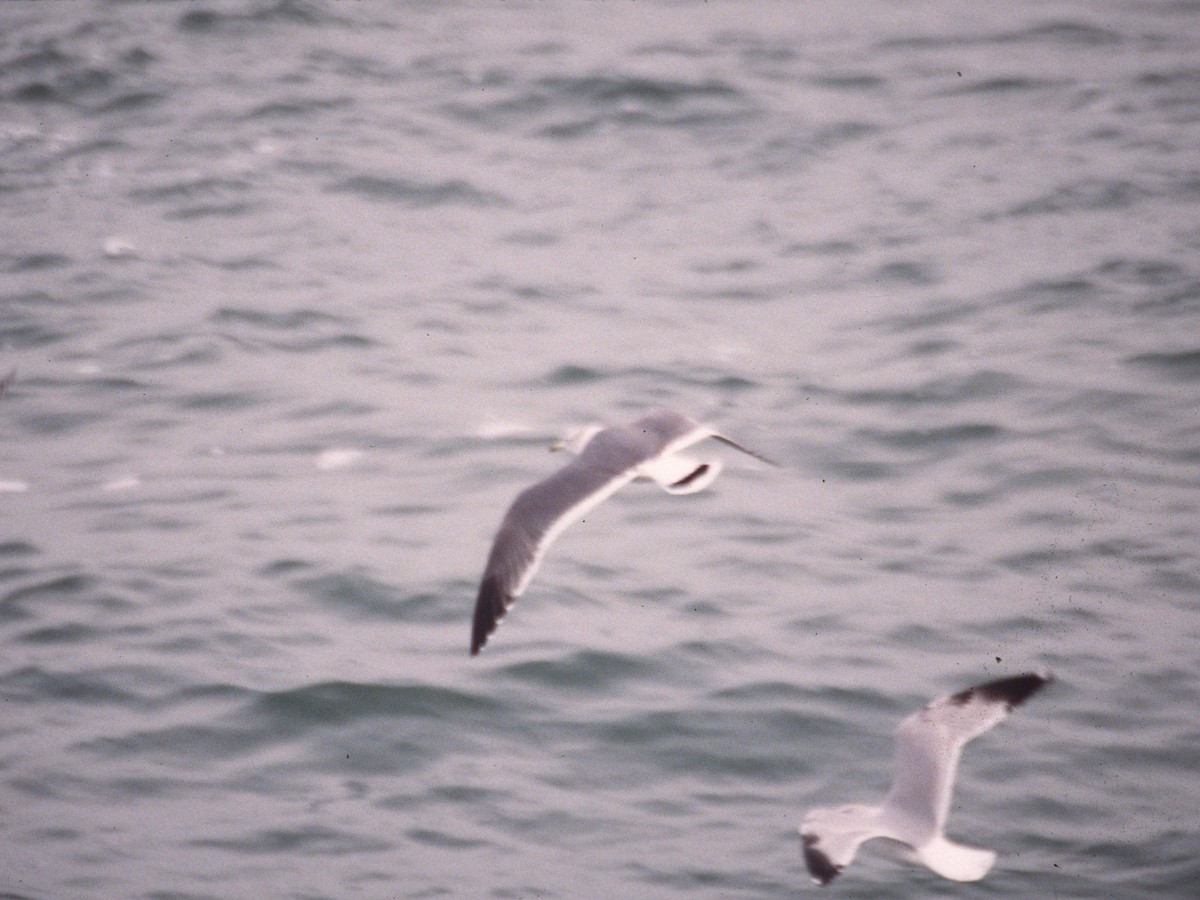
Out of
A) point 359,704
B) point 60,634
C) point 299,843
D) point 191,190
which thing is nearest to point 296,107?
point 191,190

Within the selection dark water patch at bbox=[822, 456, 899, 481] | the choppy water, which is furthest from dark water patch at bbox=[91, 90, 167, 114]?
dark water patch at bbox=[822, 456, 899, 481]

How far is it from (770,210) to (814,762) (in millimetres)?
5509

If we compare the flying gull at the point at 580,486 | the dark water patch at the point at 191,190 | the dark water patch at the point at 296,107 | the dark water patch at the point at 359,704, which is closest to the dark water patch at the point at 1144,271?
the flying gull at the point at 580,486

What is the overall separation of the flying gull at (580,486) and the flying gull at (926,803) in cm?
105

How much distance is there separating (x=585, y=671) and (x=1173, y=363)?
12.6ft

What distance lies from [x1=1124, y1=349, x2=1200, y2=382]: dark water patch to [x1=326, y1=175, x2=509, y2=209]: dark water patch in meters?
4.22

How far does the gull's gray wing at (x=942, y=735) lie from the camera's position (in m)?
5.35

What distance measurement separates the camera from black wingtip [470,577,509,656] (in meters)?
5.66

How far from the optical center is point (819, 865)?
15.8ft

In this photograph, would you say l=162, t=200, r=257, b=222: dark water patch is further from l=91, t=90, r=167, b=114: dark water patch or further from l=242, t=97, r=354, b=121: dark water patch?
l=91, t=90, r=167, b=114: dark water patch

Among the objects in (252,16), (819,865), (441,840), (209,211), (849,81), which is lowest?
(441,840)

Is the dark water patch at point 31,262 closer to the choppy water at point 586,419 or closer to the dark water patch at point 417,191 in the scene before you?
the choppy water at point 586,419

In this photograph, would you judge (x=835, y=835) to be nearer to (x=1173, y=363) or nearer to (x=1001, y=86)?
(x=1173, y=363)

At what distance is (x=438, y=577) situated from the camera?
23.2 ft
